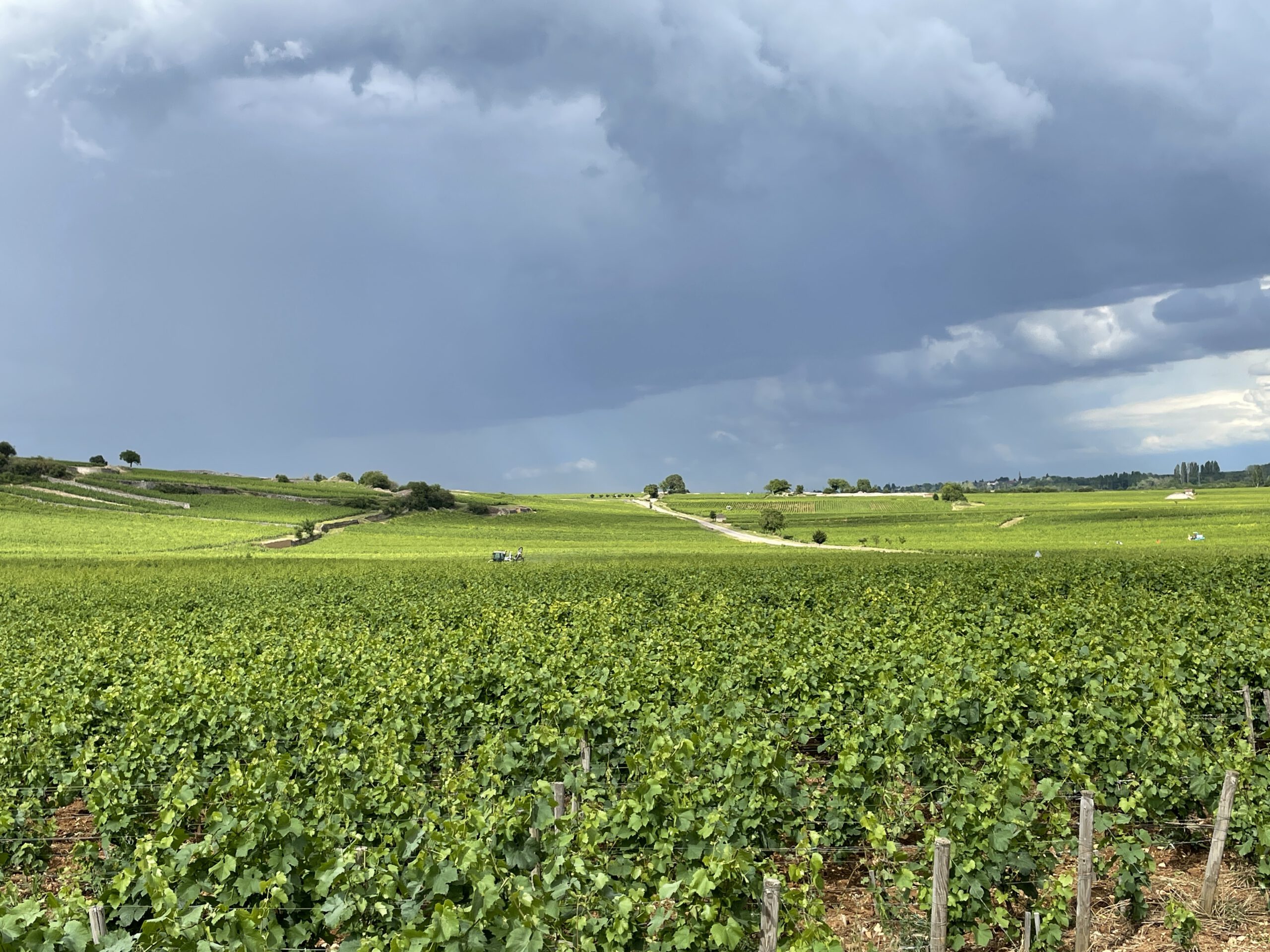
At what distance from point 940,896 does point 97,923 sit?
6.44 metres

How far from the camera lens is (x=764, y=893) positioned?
214 inches

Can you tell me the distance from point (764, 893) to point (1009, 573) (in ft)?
104

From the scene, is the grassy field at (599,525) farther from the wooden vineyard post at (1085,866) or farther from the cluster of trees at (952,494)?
the wooden vineyard post at (1085,866)

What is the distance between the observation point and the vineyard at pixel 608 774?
19.7 feet

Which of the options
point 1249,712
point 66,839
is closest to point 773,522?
point 1249,712

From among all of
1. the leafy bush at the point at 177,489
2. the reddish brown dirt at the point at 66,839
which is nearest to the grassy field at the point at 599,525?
the leafy bush at the point at 177,489

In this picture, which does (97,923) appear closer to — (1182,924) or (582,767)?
(582,767)

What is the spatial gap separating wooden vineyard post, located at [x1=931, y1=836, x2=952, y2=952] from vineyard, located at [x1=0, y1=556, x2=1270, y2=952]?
13.5 inches

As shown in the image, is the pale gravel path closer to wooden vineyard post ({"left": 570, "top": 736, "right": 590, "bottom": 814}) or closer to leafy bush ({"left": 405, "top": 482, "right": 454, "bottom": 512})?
leafy bush ({"left": 405, "top": 482, "right": 454, "bottom": 512})

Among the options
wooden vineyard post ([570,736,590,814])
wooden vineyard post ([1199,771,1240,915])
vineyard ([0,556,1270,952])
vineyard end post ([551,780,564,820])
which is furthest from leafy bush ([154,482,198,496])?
wooden vineyard post ([1199,771,1240,915])

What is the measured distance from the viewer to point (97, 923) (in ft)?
17.9

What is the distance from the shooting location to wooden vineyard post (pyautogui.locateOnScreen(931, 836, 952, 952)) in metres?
6.35

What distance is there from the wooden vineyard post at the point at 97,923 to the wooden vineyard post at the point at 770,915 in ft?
15.2

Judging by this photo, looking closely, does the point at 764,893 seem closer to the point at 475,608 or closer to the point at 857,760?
the point at 857,760
